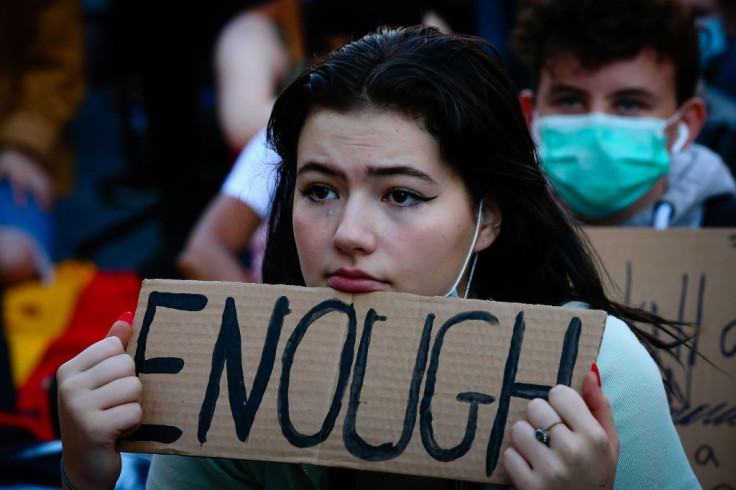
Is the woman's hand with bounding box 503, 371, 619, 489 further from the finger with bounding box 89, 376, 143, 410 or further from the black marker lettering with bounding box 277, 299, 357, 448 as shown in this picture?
the finger with bounding box 89, 376, 143, 410

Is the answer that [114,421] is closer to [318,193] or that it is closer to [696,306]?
[318,193]

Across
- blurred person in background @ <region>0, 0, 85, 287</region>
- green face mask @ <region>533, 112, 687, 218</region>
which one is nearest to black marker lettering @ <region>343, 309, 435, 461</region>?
green face mask @ <region>533, 112, 687, 218</region>

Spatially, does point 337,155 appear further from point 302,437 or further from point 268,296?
point 302,437

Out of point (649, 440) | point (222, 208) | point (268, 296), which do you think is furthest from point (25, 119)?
point (649, 440)

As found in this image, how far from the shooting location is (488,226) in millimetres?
2162

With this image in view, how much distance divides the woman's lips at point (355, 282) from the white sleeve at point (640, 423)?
1.53 feet

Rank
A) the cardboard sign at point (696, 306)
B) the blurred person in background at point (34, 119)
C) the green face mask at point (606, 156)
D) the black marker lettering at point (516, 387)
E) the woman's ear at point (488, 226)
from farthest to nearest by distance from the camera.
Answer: the blurred person in background at point (34, 119)
the green face mask at point (606, 156)
the cardboard sign at point (696, 306)
the woman's ear at point (488, 226)
the black marker lettering at point (516, 387)

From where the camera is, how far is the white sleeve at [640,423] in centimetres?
190

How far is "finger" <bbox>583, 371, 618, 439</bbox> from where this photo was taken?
1.69m

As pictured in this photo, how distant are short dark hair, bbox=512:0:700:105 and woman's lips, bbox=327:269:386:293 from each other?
160 centimetres

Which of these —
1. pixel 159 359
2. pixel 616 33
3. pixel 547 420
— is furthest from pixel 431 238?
pixel 616 33

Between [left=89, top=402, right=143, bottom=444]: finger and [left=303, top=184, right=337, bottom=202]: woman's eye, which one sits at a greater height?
[left=303, top=184, right=337, bottom=202]: woman's eye

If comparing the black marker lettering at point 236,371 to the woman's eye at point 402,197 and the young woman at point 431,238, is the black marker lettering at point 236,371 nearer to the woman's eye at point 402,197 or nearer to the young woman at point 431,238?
the young woman at point 431,238

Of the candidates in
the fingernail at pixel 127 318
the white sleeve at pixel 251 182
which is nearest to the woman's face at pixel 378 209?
the fingernail at pixel 127 318
